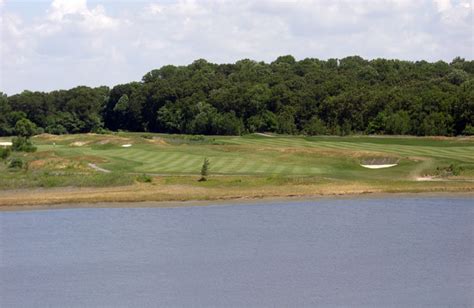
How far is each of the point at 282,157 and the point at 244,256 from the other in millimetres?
29431

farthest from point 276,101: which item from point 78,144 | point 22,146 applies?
point 22,146

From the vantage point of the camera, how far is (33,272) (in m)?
30.2

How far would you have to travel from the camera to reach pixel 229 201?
150 feet

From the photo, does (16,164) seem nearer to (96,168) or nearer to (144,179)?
(96,168)

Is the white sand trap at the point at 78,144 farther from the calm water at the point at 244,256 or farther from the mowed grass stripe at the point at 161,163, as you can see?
the calm water at the point at 244,256

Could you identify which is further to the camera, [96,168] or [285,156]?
[285,156]

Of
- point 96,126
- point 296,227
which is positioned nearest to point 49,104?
point 96,126

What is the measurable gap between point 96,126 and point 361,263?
11283cm

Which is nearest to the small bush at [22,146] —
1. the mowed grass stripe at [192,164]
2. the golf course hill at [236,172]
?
the golf course hill at [236,172]

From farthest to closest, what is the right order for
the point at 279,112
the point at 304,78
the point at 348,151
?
the point at 304,78 < the point at 279,112 < the point at 348,151

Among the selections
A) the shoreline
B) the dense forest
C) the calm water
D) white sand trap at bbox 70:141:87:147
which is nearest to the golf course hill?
the shoreline

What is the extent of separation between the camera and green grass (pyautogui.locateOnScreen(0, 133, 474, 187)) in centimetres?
5312

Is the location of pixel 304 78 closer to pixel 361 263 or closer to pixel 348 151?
pixel 348 151

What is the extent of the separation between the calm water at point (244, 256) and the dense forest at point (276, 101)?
1848 inches
